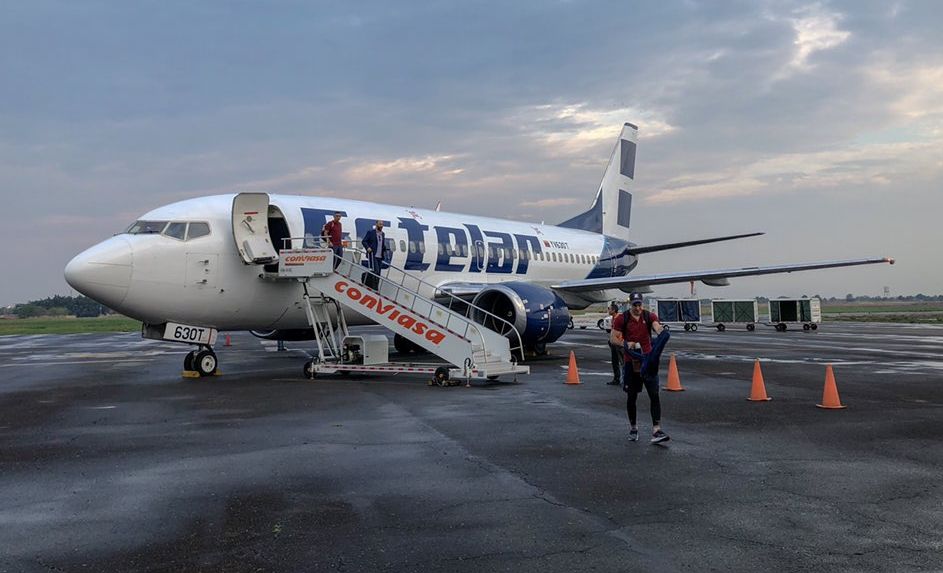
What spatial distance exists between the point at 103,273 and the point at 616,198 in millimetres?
23203

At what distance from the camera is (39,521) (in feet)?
17.9

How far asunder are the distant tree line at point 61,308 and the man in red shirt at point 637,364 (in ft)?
493

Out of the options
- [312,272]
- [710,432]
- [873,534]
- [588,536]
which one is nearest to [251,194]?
[312,272]

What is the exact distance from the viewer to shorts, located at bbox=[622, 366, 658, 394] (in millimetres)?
8453

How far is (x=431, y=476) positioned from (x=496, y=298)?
1262 cm

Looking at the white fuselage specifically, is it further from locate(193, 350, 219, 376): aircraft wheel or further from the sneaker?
the sneaker

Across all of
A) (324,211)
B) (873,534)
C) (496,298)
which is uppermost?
(324,211)

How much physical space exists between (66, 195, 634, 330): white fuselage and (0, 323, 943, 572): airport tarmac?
102 inches

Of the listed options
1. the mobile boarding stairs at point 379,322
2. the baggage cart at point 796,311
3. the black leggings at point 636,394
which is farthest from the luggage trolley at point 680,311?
the black leggings at point 636,394

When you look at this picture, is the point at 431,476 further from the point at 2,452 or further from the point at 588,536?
the point at 2,452

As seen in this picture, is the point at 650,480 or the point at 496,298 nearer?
the point at 650,480

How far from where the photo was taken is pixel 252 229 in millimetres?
16047

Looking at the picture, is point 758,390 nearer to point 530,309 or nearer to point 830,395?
point 830,395

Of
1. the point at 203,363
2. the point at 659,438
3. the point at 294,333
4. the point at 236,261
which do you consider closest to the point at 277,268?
the point at 236,261
